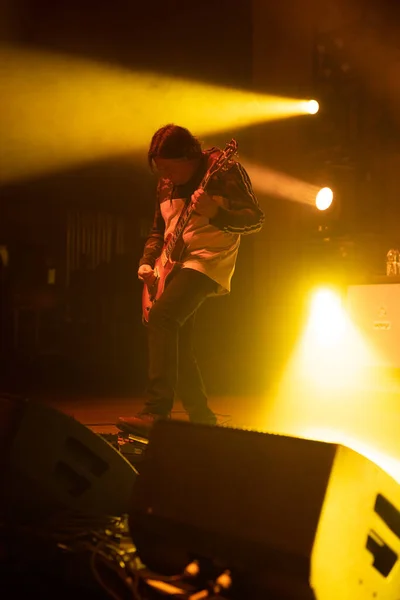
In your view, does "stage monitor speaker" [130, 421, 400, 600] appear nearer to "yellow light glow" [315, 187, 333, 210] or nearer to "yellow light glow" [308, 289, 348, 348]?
"yellow light glow" [308, 289, 348, 348]

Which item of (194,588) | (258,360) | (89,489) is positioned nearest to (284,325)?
(258,360)

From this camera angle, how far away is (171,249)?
2.79 m

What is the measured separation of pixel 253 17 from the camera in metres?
5.80

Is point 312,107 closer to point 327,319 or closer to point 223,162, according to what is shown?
point 327,319

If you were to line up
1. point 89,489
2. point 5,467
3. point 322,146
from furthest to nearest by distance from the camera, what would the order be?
point 322,146
point 89,489
point 5,467

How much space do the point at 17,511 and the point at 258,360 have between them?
145 inches

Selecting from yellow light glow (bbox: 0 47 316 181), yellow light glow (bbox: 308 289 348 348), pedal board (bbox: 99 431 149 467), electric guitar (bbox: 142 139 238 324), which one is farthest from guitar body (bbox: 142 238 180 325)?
yellow light glow (bbox: 0 47 316 181)

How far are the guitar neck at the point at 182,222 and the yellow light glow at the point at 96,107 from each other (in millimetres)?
2953

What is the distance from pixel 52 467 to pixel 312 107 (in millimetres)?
4004

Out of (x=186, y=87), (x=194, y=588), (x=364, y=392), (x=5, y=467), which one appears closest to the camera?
(x=194, y=588)

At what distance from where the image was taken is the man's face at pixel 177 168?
8.92 feet

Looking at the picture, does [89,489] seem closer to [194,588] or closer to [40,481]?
[40,481]

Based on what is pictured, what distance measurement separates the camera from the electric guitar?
2.74m

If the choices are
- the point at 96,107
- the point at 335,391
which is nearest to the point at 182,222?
the point at 335,391
